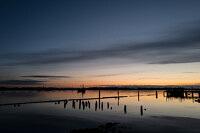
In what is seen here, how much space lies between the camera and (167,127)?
2609 cm

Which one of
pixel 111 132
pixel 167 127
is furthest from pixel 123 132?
pixel 167 127

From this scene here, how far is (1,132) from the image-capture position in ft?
78.6

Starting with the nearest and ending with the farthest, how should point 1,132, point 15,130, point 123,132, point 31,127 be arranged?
point 123,132 < point 1,132 < point 15,130 < point 31,127

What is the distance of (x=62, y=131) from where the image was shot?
24.4m

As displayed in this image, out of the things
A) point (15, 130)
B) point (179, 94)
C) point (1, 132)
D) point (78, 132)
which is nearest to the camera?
point (78, 132)

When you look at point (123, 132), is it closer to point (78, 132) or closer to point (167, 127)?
point (78, 132)

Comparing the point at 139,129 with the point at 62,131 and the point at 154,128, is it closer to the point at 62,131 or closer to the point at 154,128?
the point at 154,128

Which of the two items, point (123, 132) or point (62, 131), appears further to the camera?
point (62, 131)

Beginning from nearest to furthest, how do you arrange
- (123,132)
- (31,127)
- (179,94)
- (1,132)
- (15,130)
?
(123,132)
(1,132)
(15,130)
(31,127)
(179,94)

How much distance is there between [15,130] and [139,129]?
17.1 metres

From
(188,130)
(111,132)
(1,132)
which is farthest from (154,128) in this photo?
(1,132)

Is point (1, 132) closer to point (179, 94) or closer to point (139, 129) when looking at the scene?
point (139, 129)

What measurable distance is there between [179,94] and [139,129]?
7090 cm

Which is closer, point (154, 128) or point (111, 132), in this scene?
point (111, 132)
